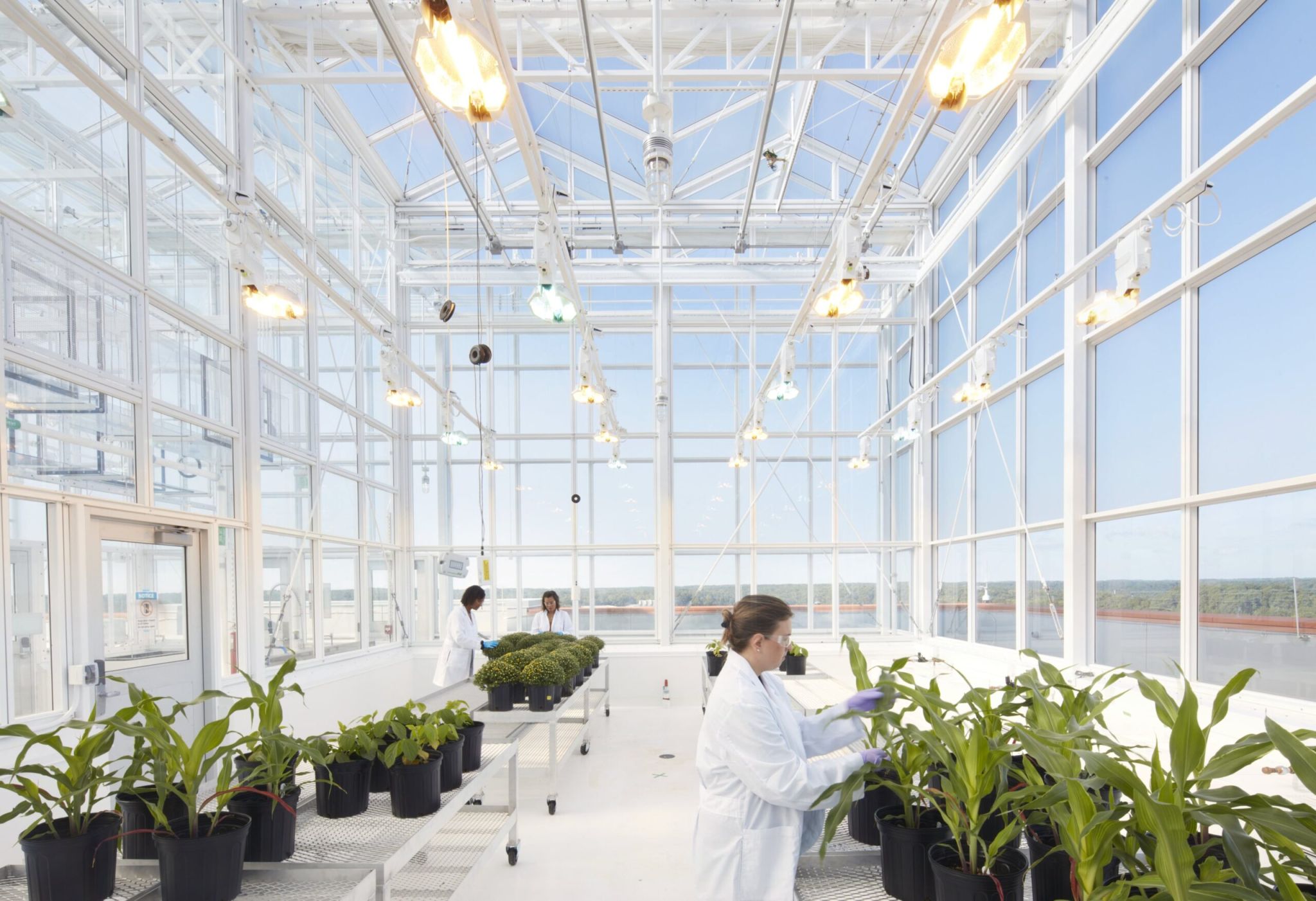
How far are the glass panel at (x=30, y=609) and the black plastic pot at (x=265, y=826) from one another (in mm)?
2621

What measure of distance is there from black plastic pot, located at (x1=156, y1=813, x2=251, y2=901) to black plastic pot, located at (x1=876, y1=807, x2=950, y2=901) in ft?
4.41

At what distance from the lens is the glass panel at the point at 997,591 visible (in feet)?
22.1

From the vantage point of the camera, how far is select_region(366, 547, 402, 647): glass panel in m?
8.24

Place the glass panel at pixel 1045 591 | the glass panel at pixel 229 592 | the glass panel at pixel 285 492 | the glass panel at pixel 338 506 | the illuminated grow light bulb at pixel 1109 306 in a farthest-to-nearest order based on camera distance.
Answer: the glass panel at pixel 338 506, the glass panel at pixel 285 492, the glass panel at pixel 1045 591, the glass panel at pixel 229 592, the illuminated grow light bulb at pixel 1109 306

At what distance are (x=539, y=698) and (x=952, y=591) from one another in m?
5.84

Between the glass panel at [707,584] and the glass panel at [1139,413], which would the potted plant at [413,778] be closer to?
the glass panel at [1139,413]

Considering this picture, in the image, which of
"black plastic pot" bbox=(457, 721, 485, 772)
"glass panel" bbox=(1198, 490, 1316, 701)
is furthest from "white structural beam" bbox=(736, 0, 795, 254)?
"black plastic pot" bbox=(457, 721, 485, 772)

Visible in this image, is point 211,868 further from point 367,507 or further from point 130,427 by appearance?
point 367,507

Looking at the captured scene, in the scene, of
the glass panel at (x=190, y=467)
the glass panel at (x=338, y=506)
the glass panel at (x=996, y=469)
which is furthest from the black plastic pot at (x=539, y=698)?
the glass panel at (x=996, y=469)

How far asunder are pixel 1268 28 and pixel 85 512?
6.71 m

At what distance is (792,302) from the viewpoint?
9781 millimetres

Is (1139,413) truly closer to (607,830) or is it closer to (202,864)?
(607,830)

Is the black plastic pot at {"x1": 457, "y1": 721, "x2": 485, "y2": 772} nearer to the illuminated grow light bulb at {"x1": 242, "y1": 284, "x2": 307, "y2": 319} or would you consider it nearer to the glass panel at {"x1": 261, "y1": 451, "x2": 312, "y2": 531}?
the illuminated grow light bulb at {"x1": 242, "y1": 284, "x2": 307, "y2": 319}

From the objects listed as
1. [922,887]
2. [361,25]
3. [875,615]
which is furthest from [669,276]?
[922,887]
